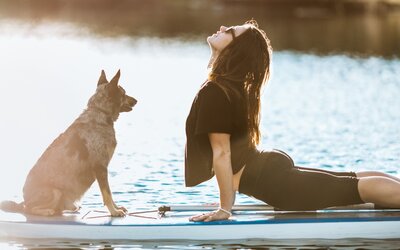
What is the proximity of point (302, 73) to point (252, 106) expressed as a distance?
25782mm

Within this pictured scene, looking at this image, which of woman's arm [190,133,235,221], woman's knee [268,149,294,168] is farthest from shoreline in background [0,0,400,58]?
woman's arm [190,133,235,221]

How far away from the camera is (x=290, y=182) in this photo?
11.0 metres

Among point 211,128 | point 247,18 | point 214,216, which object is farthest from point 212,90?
point 247,18

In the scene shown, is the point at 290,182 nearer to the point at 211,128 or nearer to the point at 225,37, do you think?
the point at 211,128

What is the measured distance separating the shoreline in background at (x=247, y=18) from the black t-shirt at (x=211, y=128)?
111 ft

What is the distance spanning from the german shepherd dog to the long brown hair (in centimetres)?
122

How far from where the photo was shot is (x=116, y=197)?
15125 mm

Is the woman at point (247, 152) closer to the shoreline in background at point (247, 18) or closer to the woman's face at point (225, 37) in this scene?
the woman's face at point (225, 37)

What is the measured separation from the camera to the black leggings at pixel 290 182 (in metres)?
11.0

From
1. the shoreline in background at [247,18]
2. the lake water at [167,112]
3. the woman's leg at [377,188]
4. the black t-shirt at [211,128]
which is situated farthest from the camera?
the shoreline in background at [247,18]

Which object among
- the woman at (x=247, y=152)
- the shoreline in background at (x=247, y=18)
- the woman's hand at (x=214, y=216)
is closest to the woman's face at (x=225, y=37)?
the woman at (x=247, y=152)

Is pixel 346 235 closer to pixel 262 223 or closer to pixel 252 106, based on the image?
pixel 262 223

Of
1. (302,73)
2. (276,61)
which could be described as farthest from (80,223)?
(276,61)

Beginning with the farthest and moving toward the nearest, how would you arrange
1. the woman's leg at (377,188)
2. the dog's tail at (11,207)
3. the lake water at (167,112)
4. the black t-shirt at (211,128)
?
1. the lake water at (167,112)
2. the dog's tail at (11,207)
3. the woman's leg at (377,188)
4. the black t-shirt at (211,128)
